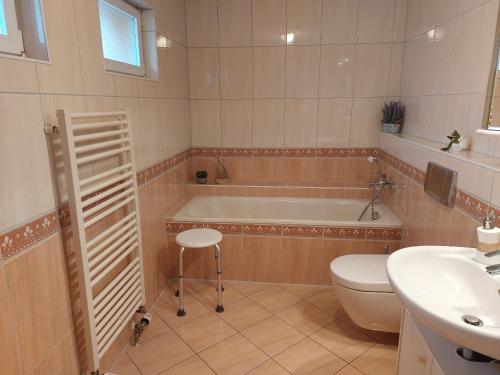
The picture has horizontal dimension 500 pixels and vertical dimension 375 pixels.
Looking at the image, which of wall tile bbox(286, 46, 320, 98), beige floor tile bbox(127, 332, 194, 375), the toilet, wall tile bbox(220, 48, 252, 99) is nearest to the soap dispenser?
the toilet

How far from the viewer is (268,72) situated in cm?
321

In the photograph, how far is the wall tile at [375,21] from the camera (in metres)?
2.97

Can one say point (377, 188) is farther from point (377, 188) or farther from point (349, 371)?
point (349, 371)

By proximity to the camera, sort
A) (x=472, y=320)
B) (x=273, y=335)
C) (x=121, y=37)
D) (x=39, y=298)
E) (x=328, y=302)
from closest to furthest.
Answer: (x=472, y=320), (x=39, y=298), (x=273, y=335), (x=121, y=37), (x=328, y=302)

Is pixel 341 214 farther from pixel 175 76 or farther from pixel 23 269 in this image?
pixel 23 269

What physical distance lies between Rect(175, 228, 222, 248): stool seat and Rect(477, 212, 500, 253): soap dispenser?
1.50 m

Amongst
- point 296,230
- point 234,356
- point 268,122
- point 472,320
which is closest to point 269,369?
point 234,356

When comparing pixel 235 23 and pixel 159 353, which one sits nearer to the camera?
pixel 159 353

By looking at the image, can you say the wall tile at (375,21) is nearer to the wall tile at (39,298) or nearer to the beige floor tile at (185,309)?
the beige floor tile at (185,309)

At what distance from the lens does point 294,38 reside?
10.2 feet

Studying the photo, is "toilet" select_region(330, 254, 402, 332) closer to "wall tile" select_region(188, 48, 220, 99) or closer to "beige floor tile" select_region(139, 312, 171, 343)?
"beige floor tile" select_region(139, 312, 171, 343)

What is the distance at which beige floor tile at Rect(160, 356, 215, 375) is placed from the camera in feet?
5.99

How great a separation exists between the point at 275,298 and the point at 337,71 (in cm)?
206

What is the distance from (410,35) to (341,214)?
1.61m
